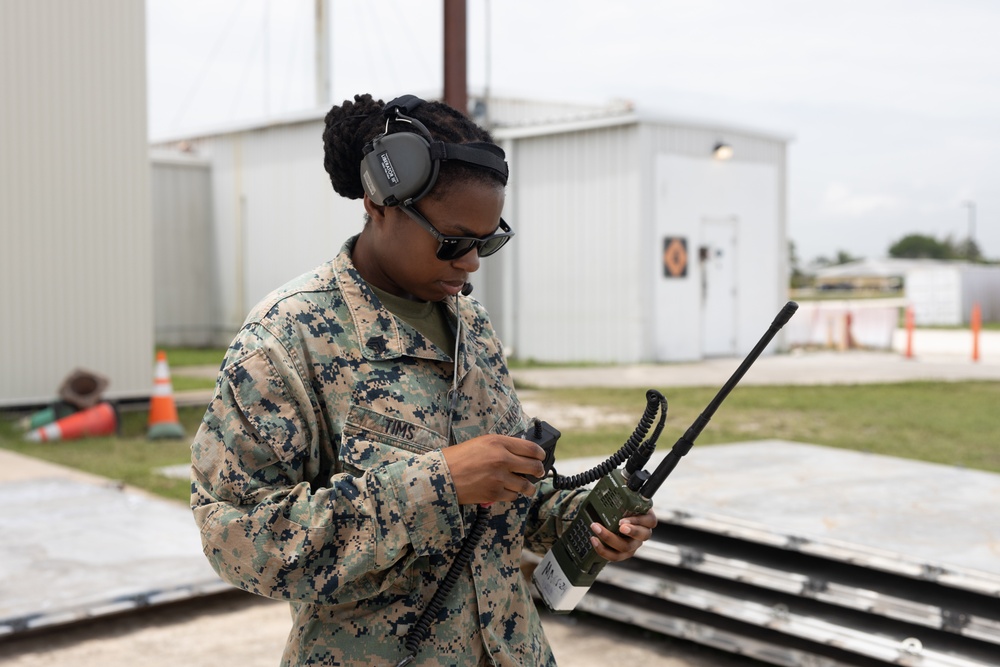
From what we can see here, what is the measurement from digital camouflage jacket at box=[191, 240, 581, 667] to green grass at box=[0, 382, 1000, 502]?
5.40 m

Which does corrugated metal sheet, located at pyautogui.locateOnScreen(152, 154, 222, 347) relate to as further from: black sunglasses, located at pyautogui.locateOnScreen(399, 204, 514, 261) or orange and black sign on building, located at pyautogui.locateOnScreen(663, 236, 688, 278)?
black sunglasses, located at pyautogui.locateOnScreen(399, 204, 514, 261)

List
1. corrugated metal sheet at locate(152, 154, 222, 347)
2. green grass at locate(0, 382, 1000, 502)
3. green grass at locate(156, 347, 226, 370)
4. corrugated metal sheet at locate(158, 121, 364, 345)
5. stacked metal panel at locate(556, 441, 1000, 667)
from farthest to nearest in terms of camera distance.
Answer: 1. corrugated metal sheet at locate(152, 154, 222, 347)
2. corrugated metal sheet at locate(158, 121, 364, 345)
3. green grass at locate(156, 347, 226, 370)
4. green grass at locate(0, 382, 1000, 502)
5. stacked metal panel at locate(556, 441, 1000, 667)

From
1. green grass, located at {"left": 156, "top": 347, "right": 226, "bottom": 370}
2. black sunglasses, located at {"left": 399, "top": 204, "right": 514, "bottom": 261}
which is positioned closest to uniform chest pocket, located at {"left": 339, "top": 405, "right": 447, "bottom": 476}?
black sunglasses, located at {"left": 399, "top": 204, "right": 514, "bottom": 261}

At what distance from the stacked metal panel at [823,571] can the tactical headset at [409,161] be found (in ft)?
7.58

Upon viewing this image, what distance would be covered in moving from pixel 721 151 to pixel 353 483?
655 inches

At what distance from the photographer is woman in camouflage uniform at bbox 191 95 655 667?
1537 millimetres

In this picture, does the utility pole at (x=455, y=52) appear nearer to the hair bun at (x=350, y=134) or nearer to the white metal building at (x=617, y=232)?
the hair bun at (x=350, y=134)

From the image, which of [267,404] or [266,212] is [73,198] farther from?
[267,404]

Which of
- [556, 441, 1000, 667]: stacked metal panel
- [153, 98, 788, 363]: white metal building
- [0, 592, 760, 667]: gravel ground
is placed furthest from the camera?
[153, 98, 788, 363]: white metal building

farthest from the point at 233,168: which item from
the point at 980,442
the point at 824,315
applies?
the point at 980,442

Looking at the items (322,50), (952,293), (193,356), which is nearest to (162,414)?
(193,356)

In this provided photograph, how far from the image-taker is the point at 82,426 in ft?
31.5

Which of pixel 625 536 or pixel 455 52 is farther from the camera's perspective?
pixel 455 52

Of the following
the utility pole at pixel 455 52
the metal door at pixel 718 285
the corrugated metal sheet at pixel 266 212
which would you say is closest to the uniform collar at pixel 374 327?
the utility pole at pixel 455 52
